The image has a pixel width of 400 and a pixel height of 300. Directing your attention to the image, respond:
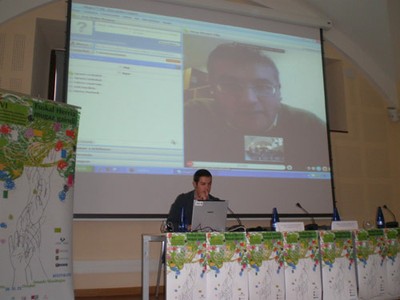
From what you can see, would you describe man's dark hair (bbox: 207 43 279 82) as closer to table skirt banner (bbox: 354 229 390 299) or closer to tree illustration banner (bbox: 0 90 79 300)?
tree illustration banner (bbox: 0 90 79 300)

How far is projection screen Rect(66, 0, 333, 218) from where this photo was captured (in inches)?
135

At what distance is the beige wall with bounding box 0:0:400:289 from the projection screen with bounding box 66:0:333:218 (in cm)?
36

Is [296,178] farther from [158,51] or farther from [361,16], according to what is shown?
[361,16]

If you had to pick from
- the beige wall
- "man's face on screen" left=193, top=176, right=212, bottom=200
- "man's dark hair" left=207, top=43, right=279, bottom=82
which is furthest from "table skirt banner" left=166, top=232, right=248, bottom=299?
"man's dark hair" left=207, top=43, right=279, bottom=82

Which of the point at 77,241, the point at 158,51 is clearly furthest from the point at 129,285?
the point at 158,51

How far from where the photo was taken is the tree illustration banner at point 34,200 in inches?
91.3

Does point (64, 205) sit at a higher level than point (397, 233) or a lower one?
higher

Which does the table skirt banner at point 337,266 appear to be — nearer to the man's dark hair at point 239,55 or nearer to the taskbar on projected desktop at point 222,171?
the taskbar on projected desktop at point 222,171

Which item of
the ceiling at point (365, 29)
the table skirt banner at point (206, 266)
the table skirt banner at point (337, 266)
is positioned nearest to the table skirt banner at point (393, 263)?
the table skirt banner at point (337, 266)

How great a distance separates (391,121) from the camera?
17.0 feet

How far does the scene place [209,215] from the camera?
243cm

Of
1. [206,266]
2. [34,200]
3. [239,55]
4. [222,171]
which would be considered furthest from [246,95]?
[34,200]

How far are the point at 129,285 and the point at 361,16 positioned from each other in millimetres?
4222

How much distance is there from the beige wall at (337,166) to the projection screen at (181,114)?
36 cm
